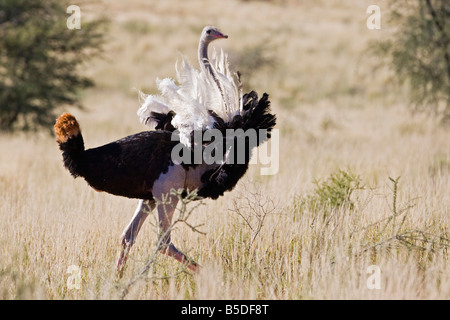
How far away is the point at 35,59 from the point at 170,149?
1041 centimetres

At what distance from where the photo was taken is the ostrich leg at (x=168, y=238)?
4.55 m

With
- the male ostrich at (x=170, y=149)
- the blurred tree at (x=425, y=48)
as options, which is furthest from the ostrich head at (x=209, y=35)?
the blurred tree at (x=425, y=48)

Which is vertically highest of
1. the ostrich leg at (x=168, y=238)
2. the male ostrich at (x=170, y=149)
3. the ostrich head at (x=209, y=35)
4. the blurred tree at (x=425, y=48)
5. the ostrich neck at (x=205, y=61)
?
the blurred tree at (x=425, y=48)

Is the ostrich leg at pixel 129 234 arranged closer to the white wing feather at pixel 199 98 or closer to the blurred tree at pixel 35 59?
the white wing feather at pixel 199 98

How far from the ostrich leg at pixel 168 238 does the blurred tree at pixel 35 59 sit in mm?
9811

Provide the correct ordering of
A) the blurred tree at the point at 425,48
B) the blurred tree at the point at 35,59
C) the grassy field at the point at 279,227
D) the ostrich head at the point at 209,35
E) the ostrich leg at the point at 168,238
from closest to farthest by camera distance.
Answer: the grassy field at the point at 279,227
the ostrich leg at the point at 168,238
the ostrich head at the point at 209,35
the blurred tree at the point at 425,48
the blurred tree at the point at 35,59

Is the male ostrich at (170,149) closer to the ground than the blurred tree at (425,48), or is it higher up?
closer to the ground

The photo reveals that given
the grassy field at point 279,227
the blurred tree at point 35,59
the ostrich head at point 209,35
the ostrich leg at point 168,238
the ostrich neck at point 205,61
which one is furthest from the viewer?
the blurred tree at point 35,59

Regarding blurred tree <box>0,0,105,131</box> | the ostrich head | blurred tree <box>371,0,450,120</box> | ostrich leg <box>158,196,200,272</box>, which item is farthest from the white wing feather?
blurred tree <box>0,0,105,131</box>

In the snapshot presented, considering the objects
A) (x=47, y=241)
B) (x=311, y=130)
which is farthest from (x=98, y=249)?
(x=311, y=130)

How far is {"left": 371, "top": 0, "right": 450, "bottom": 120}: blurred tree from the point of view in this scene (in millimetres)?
12962

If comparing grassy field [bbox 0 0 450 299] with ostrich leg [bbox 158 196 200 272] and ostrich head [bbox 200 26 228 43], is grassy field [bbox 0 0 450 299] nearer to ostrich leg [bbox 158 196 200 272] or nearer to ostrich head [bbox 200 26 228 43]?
ostrich leg [bbox 158 196 200 272]

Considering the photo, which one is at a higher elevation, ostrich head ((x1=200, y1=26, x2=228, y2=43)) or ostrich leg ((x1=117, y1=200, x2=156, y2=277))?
ostrich head ((x1=200, y1=26, x2=228, y2=43))
